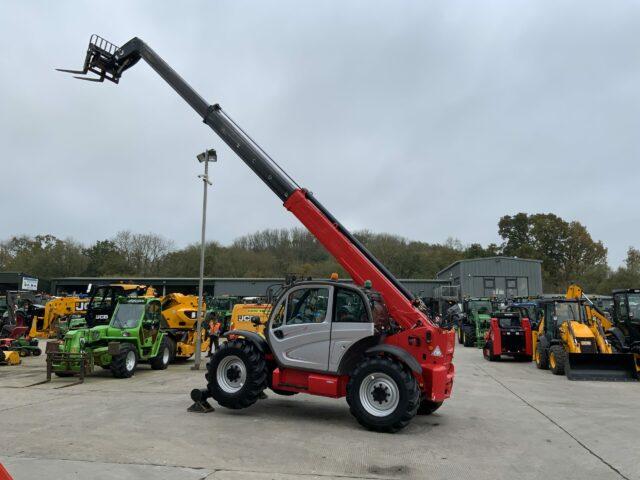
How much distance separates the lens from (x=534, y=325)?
19984 millimetres

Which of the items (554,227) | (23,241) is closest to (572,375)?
(554,227)

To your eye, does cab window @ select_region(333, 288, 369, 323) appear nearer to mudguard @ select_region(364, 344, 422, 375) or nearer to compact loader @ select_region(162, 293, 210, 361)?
mudguard @ select_region(364, 344, 422, 375)

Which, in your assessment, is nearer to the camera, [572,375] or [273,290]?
[273,290]

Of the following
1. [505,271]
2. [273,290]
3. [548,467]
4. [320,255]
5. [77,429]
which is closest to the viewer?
[548,467]

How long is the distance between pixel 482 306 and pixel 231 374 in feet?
65.1

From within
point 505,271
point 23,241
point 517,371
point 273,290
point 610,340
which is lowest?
point 517,371

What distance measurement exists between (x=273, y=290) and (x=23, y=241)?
8054 cm

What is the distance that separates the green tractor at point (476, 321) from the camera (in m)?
24.5

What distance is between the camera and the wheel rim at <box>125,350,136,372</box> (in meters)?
13.0

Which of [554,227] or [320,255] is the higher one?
[554,227]

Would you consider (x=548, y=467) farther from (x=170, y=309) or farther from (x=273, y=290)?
(x=170, y=309)

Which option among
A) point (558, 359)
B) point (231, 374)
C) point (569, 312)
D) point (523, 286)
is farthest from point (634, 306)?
point (523, 286)

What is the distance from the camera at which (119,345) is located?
12852 mm

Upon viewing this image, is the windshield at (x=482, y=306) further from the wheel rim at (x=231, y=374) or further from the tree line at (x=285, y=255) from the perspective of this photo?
the tree line at (x=285, y=255)
